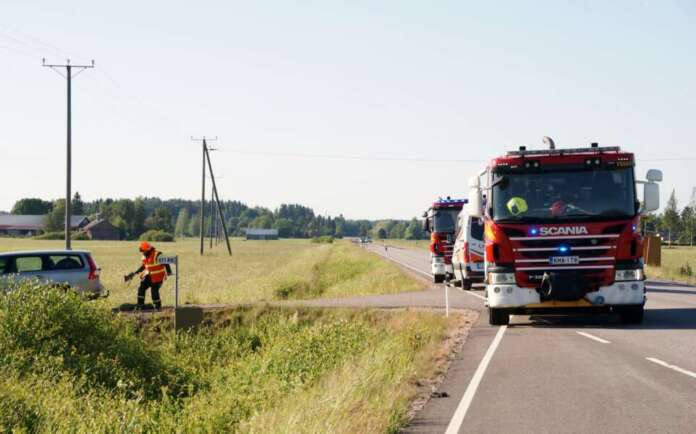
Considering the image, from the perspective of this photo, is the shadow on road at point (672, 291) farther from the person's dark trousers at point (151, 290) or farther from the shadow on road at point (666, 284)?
the person's dark trousers at point (151, 290)

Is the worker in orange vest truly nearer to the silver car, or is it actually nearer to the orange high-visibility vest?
the orange high-visibility vest

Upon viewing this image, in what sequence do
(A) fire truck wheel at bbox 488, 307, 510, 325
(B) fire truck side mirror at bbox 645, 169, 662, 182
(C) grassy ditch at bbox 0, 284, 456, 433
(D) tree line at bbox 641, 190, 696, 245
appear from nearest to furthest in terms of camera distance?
1. (C) grassy ditch at bbox 0, 284, 456, 433
2. (B) fire truck side mirror at bbox 645, 169, 662, 182
3. (A) fire truck wheel at bbox 488, 307, 510, 325
4. (D) tree line at bbox 641, 190, 696, 245

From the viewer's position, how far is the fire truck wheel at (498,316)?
647 inches

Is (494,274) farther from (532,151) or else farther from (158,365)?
(158,365)

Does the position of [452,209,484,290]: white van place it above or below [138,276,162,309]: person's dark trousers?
above

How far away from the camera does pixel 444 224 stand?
102 feet

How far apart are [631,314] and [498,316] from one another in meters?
2.48

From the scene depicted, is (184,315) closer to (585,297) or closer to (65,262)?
(65,262)

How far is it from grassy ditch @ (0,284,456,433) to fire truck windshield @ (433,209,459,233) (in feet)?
34.7

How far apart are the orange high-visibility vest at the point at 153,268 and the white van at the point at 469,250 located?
376 inches

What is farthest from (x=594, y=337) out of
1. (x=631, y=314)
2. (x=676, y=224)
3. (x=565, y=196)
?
(x=676, y=224)

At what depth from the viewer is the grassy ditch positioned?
9088mm

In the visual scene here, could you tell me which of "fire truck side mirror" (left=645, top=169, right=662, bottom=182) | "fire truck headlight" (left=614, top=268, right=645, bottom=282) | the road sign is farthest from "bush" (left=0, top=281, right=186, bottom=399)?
"fire truck side mirror" (left=645, top=169, right=662, bottom=182)

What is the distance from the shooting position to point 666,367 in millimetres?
10766
